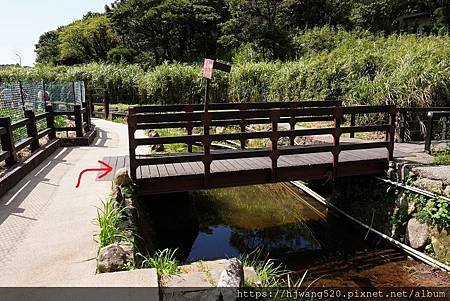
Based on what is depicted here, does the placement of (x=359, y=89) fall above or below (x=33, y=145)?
above

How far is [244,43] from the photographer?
25531 millimetres

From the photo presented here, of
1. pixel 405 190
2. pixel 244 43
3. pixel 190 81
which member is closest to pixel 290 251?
pixel 405 190

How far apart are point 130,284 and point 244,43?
24.1 metres

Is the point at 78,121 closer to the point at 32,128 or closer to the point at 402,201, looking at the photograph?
the point at 32,128

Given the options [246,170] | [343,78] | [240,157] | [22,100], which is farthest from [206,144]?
[343,78]

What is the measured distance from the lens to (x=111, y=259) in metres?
3.41

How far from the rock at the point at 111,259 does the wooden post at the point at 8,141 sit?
157 inches

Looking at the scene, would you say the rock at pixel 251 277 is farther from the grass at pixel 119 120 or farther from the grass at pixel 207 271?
the grass at pixel 119 120

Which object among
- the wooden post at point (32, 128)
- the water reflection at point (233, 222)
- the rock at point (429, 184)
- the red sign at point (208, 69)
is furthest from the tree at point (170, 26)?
the rock at point (429, 184)

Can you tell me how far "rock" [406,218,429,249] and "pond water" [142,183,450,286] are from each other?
265 millimetres

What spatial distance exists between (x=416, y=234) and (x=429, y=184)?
0.81m

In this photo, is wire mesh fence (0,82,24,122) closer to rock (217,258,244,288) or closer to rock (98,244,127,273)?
rock (98,244,127,273)

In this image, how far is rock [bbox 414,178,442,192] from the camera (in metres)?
5.68

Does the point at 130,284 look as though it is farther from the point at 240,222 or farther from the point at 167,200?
the point at 167,200
